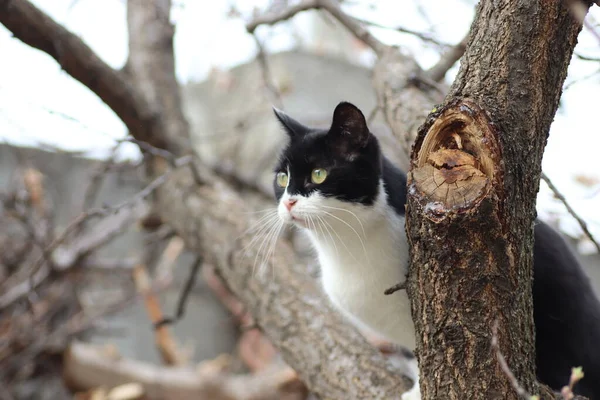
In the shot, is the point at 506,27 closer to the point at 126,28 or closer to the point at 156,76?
the point at 156,76

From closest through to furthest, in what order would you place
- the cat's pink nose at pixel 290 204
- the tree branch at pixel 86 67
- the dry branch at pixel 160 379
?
the cat's pink nose at pixel 290 204, the tree branch at pixel 86 67, the dry branch at pixel 160 379

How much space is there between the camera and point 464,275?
3.58ft

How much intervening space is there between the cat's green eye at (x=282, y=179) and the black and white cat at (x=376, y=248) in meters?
0.05

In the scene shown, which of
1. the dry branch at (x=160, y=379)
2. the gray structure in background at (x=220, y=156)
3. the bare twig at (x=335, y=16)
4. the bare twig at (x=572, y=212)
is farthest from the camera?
the gray structure in background at (x=220, y=156)

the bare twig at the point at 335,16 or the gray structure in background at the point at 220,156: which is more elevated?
the bare twig at the point at 335,16

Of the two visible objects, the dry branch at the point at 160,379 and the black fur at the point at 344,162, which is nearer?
the black fur at the point at 344,162

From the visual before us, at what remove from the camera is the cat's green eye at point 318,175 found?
159 centimetres

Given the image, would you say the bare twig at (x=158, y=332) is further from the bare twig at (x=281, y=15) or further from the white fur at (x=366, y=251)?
the white fur at (x=366, y=251)

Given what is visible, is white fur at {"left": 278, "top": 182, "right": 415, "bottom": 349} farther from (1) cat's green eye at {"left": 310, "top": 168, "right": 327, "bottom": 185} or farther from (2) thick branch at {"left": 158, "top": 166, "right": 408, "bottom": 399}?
(2) thick branch at {"left": 158, "top": 166, "right": 408, "bottom": 399}

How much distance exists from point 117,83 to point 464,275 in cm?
185

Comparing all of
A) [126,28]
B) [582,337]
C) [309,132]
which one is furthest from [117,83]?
[582,337]

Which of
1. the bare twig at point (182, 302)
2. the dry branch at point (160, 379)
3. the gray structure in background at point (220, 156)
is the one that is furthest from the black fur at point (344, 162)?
the gray structure in background at point (220, 156)

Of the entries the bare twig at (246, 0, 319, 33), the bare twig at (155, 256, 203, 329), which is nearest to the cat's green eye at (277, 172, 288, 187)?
the bare twig at (246, 0, 319, 33)

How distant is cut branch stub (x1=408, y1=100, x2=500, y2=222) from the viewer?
104 cm
